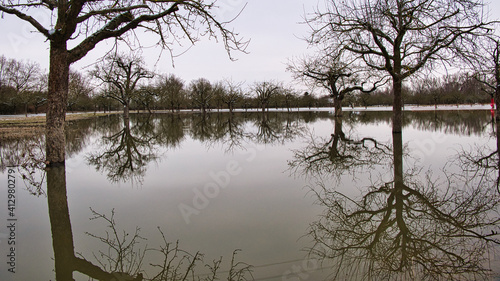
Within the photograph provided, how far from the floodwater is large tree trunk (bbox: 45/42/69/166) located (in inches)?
24.7

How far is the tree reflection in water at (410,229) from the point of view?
2793mm

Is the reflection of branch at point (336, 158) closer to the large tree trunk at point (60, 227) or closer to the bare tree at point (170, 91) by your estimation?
the large tree trunk at point (60, 227)

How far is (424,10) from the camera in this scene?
11172 millimetres

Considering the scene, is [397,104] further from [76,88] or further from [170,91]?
[170,91]

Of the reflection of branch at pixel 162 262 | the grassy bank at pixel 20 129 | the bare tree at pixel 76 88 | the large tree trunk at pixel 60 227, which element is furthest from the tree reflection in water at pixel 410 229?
the bare tree at pixel 76 88

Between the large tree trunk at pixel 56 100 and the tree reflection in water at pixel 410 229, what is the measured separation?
696 cm

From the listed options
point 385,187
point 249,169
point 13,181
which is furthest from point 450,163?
point 13,181

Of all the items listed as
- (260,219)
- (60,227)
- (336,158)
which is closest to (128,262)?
(60,227)

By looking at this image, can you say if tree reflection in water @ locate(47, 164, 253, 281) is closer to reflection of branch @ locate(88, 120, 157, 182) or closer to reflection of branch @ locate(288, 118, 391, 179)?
reflection of branch @ locate(88, 120, 157, 182)

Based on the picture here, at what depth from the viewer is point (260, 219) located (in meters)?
4.03

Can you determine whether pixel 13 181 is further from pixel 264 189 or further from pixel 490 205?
pixel 490 205

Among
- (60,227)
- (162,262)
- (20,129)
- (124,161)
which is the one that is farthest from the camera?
(20,129)

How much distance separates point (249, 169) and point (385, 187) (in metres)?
3.29

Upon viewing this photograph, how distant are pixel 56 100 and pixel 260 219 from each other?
6965mm
